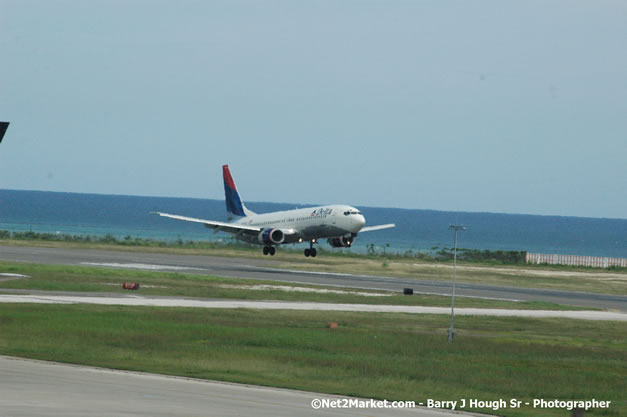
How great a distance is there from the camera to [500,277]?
303 feet

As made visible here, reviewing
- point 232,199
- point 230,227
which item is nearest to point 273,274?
point 230,227

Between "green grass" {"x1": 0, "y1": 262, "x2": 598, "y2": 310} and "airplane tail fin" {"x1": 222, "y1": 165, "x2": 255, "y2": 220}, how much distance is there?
115ft

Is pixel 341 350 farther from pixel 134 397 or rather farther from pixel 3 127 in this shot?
pixel 3 127

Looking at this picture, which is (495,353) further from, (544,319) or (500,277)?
(500,277)

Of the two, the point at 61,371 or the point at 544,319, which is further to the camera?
the point at 544,319

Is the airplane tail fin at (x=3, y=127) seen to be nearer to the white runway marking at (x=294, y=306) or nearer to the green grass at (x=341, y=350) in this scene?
the green grass at (x=341, y=350)

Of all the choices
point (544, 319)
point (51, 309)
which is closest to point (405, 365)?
point (51, 309)

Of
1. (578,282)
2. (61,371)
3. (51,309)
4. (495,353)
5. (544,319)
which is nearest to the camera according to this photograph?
(61,371)

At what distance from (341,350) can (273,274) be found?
143 feet

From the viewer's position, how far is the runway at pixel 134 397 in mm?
21750

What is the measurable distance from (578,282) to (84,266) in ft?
137

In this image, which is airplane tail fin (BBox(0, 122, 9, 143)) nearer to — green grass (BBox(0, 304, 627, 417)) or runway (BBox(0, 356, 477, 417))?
green grass (BBox(0, 304, 627, 417))

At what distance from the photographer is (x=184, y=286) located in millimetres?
64625

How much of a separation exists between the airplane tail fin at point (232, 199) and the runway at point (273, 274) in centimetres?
781
